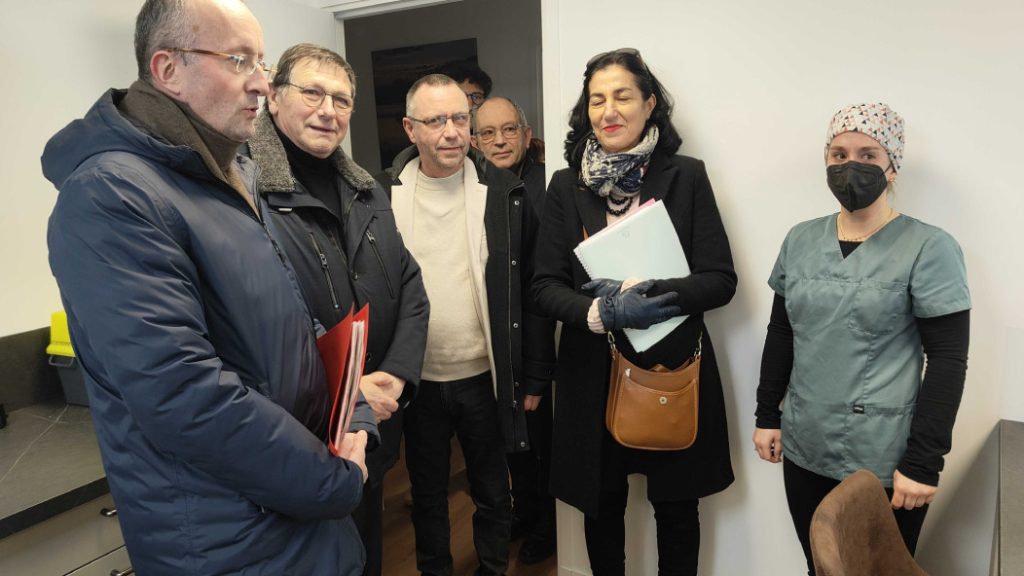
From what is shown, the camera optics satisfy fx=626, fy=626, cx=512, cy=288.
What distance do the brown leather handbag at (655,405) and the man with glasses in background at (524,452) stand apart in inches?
28.2

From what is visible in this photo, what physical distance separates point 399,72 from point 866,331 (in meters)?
3.48

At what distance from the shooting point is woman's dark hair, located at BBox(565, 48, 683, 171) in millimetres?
1562

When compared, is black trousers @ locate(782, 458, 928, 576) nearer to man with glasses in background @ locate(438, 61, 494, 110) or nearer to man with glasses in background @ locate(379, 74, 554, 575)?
man with glasses in background @ locate(379, 74, 554, 575)

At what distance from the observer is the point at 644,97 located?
1.57 meters

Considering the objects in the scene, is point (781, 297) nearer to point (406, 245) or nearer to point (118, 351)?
point (406, 245)

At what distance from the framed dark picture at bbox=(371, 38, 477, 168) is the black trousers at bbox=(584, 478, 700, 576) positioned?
2934mm

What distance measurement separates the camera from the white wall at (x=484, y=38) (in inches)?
150

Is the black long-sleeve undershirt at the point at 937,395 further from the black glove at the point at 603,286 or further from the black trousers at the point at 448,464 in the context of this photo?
the black trousers at the point at 448,464

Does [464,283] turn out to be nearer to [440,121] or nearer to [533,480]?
[440,121]

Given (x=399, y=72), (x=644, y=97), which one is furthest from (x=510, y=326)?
(x=399, y=72)

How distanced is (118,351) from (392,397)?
2.47ft

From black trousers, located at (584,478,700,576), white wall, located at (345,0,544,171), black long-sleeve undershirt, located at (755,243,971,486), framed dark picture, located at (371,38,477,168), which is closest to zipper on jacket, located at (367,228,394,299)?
black trousers, located at (584,478,700,576)

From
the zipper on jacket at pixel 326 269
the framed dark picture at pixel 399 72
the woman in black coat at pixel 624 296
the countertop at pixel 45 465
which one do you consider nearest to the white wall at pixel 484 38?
the framed dark picture at pixel 399 72

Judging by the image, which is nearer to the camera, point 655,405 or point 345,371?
point 345,371
